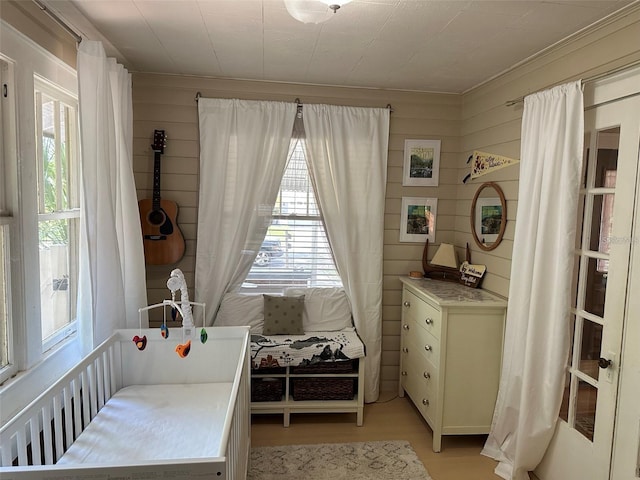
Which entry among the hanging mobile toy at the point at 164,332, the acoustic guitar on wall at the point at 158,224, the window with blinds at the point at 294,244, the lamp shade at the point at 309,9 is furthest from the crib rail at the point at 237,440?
the lamp shade at the point at 309,9

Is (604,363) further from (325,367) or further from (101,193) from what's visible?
(101,193)

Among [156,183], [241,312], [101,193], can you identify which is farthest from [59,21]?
[241,312]

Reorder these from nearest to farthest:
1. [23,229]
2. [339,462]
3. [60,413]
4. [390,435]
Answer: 1. [60,413]
2. [23,229]
3. [339,462]
4. [390,435]

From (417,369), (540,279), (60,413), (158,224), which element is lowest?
(417,369)

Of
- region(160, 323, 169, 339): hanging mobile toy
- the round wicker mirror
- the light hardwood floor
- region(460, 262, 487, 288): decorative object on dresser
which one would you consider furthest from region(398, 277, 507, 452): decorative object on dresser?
region(160, 323, 169, 339): hanging mobile toy

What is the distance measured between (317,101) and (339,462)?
250 centimetres

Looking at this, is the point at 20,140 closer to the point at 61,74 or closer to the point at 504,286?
the point at 61,74

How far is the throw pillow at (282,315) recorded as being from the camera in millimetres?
3031

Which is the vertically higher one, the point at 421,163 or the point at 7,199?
the point at 421,163

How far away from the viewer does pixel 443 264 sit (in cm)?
323

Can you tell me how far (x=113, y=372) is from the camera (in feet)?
7.35

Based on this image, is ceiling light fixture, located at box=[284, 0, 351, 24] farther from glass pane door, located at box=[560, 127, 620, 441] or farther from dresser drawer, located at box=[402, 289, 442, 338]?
dresser drawer, located at box=[402, 289, 442, 338]

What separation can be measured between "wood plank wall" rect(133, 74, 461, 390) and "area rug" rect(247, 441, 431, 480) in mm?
877

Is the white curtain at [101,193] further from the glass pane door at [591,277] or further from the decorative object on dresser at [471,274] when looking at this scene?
the glass pane door at [591,277]
